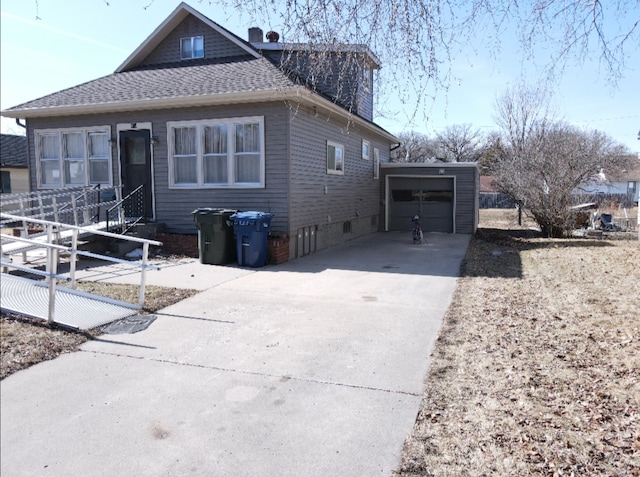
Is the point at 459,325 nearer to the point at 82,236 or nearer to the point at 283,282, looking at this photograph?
the point at 283,282

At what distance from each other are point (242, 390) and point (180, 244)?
8.10 metres

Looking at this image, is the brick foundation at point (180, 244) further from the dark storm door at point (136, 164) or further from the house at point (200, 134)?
the dark storm door at point (136, 164)

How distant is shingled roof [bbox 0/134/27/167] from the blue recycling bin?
2114cm

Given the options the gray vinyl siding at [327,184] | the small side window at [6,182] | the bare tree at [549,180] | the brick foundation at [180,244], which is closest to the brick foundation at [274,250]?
the gray vinyl siding at [327,184]

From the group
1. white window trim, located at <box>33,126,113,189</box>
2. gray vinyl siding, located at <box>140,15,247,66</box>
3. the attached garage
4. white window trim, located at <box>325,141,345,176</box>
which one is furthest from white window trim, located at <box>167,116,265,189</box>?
the attached garage

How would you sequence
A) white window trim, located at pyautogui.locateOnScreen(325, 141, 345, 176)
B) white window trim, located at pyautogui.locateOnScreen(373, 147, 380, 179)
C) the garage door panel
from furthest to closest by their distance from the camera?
the garage door panel < white window trim, located at pyautogui.locateOnScreen(373, 147, 380, 179) < white window trim, located at pyautogui.locateOnScreen(325, 141, 345, 176)

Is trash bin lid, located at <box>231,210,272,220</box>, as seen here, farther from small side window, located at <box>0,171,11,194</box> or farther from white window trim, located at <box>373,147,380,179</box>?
small side window, located at <box>0,171,11,194</box>

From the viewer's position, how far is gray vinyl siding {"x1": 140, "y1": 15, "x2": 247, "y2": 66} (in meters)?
13.5

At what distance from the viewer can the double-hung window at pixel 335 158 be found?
13.4 m

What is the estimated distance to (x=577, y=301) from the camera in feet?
23.4

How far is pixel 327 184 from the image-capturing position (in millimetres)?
13242

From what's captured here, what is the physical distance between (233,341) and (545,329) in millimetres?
3602

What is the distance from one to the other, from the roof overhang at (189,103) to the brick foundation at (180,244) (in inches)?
121

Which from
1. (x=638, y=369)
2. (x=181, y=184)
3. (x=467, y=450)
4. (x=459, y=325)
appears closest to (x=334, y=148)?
(x=181, y=184)
